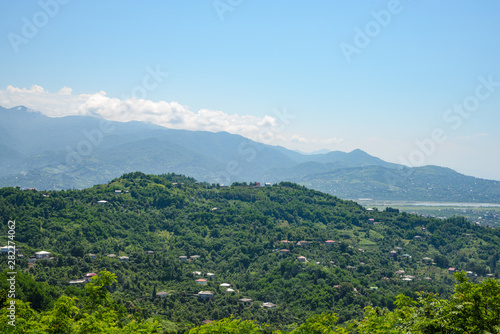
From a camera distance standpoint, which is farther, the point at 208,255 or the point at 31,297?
the point at 208,255

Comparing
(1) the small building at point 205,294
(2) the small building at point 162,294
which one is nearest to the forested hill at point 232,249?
(2) the small building at point 162,294

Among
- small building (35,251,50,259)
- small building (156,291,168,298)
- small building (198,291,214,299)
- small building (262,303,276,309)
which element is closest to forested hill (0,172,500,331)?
small building (156,291,168,298)

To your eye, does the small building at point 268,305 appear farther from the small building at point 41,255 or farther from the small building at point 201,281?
the small building at point 41,255

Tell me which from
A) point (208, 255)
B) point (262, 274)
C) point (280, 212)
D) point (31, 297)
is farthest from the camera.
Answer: point (280, 212)

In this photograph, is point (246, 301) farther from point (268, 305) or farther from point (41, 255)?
point (41, 255)

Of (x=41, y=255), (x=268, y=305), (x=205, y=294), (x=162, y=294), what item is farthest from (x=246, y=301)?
(x=41, y=255)

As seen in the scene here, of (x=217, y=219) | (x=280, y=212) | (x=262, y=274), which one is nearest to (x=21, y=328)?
(x=262, y=274)

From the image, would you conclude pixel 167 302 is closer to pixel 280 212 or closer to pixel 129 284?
pixel 129 284

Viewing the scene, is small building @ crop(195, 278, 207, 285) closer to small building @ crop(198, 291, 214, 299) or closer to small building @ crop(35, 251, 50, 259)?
small building @ crop(198, 291, 214, 299)
